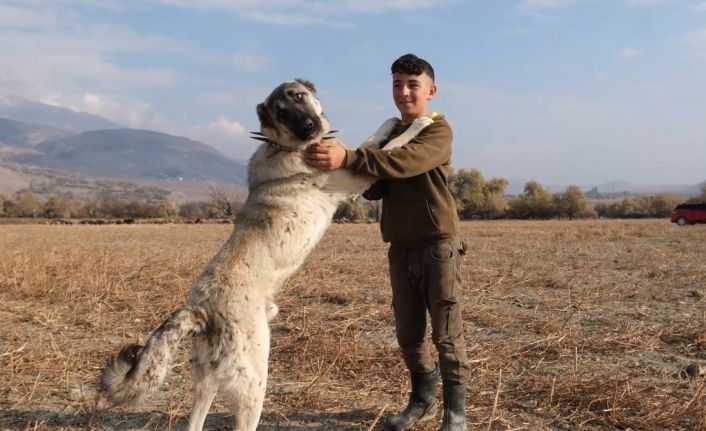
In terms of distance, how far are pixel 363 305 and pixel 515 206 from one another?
54026mm

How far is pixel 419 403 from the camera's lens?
4797 mm

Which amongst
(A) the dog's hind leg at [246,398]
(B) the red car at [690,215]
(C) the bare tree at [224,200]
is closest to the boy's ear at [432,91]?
(A) the dog's hind leg at [246,398]

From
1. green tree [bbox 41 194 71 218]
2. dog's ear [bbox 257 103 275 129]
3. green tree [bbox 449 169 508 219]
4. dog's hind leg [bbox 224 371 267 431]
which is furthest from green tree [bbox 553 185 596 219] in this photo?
dog's hind leg [bbox 224 371 267 431]

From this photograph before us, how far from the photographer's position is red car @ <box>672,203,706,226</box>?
35156mm

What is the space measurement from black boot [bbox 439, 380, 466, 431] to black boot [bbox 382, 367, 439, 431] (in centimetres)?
34

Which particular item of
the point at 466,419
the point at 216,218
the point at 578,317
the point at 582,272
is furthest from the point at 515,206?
the point at 466,419

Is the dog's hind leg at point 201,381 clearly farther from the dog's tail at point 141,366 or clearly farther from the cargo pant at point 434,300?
the cargo pant at point 434,300

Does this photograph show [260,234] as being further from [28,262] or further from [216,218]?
[216,218]

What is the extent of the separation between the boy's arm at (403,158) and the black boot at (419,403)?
1888mm

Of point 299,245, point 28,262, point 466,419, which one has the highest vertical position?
point 299,245

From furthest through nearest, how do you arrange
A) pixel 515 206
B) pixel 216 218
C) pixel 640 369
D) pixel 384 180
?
1. pixel 515 206
2. pixel 216 218
3. pixel 640 369
4. pixel 384 180

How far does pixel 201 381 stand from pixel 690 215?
39072mm

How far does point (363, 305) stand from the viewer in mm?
8602

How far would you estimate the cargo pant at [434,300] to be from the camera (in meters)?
4.35
